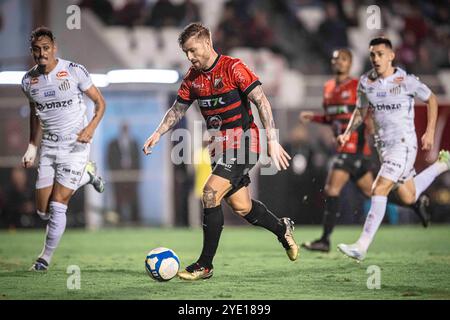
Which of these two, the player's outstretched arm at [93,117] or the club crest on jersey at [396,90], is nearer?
the player's outstretched arm at [93,117]

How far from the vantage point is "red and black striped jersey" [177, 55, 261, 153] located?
7508 millimetres

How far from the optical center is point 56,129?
8.48 m

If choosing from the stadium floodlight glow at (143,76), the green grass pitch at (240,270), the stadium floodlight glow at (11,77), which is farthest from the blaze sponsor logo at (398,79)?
the stadium floodlight glow at (11,77)

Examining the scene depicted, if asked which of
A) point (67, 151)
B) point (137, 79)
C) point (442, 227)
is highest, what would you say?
point (137, 79)

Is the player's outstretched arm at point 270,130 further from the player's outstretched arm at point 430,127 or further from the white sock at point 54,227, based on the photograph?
the white sock at point 54,227

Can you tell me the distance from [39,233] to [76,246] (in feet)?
9.72

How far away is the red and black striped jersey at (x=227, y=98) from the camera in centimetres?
751

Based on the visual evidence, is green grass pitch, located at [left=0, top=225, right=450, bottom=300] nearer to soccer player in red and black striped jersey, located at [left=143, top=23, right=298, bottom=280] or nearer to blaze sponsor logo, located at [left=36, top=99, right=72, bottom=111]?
soccer player in red and black striped jersey, located at [left=143, top=23, right=298, bottom=280]

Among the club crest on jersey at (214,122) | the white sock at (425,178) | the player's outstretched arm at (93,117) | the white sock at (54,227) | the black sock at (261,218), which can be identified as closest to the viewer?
the club crest on jersey at (214,122)

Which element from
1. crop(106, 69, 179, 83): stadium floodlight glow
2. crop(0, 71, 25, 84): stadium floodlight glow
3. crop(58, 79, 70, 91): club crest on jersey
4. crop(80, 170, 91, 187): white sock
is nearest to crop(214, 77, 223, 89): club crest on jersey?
crop(58, 79, 70, 91): club crest on jersey

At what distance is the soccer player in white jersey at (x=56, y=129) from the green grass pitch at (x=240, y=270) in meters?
0.61
